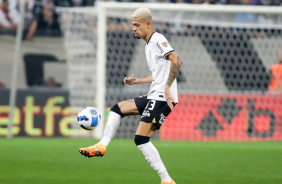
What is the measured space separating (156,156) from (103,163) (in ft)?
10.4

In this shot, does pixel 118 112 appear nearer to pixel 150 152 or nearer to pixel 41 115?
pixel 150 152

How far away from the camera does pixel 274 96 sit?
1468 cm

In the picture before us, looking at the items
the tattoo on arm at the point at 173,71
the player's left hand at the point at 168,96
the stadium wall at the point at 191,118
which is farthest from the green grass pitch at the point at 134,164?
the tattoo on arm at the point at 173,71

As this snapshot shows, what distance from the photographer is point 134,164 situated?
9.46 metres

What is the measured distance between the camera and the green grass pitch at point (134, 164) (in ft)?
24.8

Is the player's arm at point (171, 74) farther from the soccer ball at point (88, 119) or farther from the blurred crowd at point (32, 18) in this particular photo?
the blurred crowd at point (32, 18)

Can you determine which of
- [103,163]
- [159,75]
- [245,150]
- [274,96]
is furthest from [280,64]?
[159,75]

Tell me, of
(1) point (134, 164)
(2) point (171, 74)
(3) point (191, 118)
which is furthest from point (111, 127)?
(3) point (191, 118)

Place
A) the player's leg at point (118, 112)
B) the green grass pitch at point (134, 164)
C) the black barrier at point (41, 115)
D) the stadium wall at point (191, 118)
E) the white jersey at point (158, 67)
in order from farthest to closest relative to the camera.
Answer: the black barrier at point (41, 115), the stadium wall at point (191, 118), the green grass pitch at point (134, 164), the player's leg at point (118, 112), the white jersey at point (158, 67)

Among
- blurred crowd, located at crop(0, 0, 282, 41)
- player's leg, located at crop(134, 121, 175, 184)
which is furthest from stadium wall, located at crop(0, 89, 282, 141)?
Answer: player's leg, located at crop(134, 121, 175, 184)

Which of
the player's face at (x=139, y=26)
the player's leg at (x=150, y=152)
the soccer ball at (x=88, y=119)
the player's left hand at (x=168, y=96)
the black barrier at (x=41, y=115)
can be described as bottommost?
the black barrier at (x=41, y=115)

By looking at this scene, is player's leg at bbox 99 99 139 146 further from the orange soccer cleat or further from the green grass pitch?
the green grass pitch

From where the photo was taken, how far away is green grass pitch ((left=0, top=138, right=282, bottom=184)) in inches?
298

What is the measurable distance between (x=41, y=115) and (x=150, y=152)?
29.3 ft
